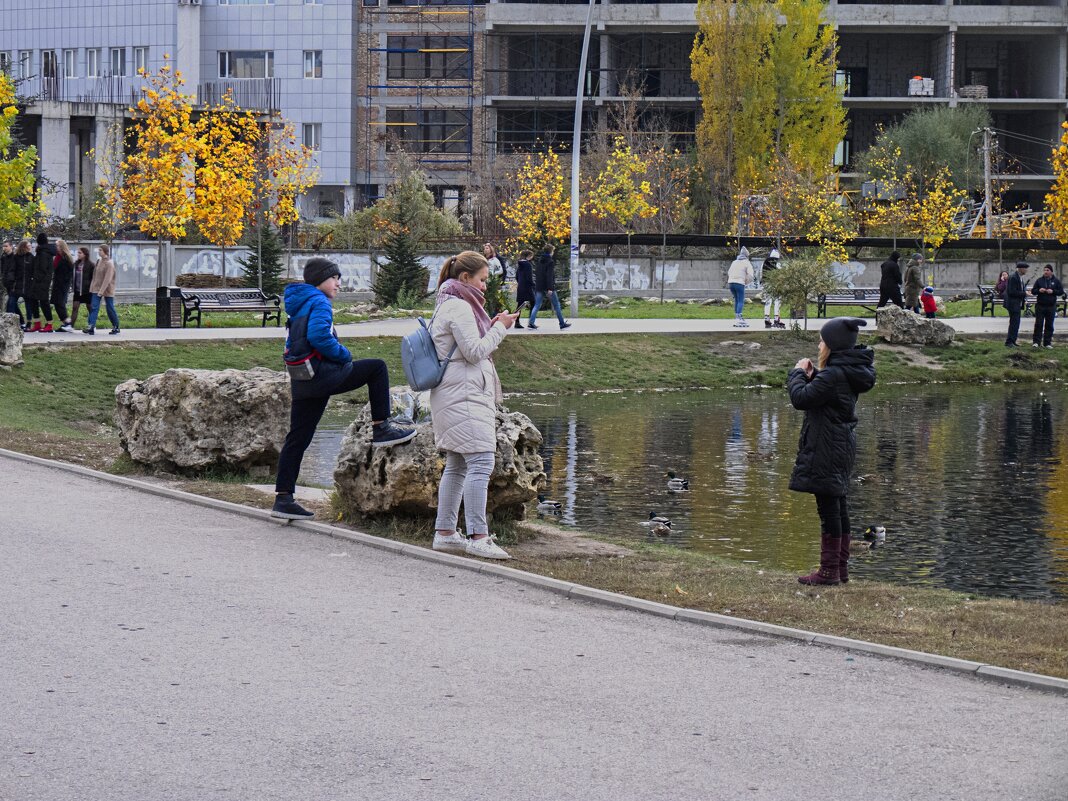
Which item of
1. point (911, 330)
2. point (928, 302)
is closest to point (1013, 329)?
point (911, 330)

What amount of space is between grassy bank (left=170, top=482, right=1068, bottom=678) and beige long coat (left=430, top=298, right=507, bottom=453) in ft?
2.75

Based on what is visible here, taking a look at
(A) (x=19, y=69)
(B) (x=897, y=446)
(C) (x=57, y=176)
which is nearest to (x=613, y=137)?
(C) (x=57, y=176)

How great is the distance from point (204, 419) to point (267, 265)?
30919 mm

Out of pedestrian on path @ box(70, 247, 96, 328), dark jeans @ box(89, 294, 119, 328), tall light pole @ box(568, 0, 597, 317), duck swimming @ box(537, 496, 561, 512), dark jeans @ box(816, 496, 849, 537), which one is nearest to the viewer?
dark jeans @ box(816, 496, 849, 537)

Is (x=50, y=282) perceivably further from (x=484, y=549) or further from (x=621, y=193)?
(x=621, y=193)

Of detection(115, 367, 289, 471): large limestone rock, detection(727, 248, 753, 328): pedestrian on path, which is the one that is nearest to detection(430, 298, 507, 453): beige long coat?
detection(115, 367, 289, 471): large limestone rock

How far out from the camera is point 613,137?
70562mm

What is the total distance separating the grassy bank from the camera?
798 cm

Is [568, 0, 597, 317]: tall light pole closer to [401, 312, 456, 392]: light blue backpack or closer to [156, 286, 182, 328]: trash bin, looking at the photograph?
[156, 286, 182, 328]: trash bin

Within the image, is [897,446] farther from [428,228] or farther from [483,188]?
[483,188]

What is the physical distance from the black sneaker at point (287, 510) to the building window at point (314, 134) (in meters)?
65.9

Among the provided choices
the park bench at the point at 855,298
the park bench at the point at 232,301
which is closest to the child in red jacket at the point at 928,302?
the park bench at the point at 855,298

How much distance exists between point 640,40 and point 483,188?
14237 millimetres

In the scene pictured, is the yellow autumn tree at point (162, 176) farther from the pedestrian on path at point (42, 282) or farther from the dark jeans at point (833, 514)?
the dark jeans at point (833, 514)
